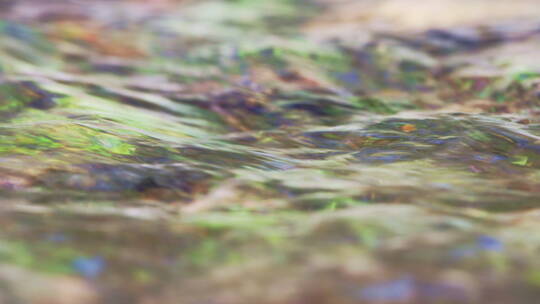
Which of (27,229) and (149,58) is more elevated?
(149,58)

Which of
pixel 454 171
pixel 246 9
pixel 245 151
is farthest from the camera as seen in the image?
pixel 246 9

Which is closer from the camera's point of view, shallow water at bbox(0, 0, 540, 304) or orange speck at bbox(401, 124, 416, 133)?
shallow water at bbox(0, 0, 540, 304)

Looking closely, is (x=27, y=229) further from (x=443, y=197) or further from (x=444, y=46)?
(x=444, y=46)

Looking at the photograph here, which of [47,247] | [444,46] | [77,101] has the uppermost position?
[444,46]

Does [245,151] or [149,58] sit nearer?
[245,151]

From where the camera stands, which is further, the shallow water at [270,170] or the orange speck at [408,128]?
the orange speck at [408,128]

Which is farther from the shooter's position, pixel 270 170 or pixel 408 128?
pixel 408 128

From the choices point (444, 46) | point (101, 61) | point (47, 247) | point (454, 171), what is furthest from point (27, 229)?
point (444, 46)

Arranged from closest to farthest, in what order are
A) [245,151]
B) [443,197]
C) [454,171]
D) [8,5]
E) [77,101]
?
1. [443,197]
2. [454,171]
3. [245,151]
4. [77,101]
5. [8,5]
